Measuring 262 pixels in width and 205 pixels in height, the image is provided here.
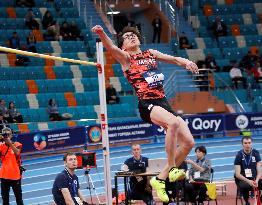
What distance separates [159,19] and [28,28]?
6.04 metres

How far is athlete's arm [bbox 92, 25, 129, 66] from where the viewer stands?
22.0 ft

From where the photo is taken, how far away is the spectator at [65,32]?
84.0 ft

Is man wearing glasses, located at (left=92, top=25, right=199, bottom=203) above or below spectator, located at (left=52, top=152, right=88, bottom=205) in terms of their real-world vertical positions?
above

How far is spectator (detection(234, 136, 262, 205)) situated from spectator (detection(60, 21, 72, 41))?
14395 mm

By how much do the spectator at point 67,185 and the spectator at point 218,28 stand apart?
62.9 feet

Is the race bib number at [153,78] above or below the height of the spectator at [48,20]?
below

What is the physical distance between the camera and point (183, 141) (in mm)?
6918

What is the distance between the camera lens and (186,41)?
27.5m

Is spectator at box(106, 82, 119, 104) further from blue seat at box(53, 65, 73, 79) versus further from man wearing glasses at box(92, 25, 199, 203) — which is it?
man wearing glasses at box(92, 25, 199, 203)

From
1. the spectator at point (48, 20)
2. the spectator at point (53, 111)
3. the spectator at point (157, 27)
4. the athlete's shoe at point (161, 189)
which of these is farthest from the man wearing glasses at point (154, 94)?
the spectator at point (157, 27)

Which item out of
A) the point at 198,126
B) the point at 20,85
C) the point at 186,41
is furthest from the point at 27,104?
the point at 186,41

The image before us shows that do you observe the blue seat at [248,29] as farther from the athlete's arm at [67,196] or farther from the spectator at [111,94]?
the athlete's arm at [67,196]

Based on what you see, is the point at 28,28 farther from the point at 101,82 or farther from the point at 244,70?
the point at 101,82

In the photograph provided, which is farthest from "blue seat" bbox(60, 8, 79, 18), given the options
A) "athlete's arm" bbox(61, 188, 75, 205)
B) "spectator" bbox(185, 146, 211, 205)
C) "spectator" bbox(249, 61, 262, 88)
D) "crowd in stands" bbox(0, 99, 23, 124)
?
"athlete's arm" bbox(61, 188, 75, 205)
